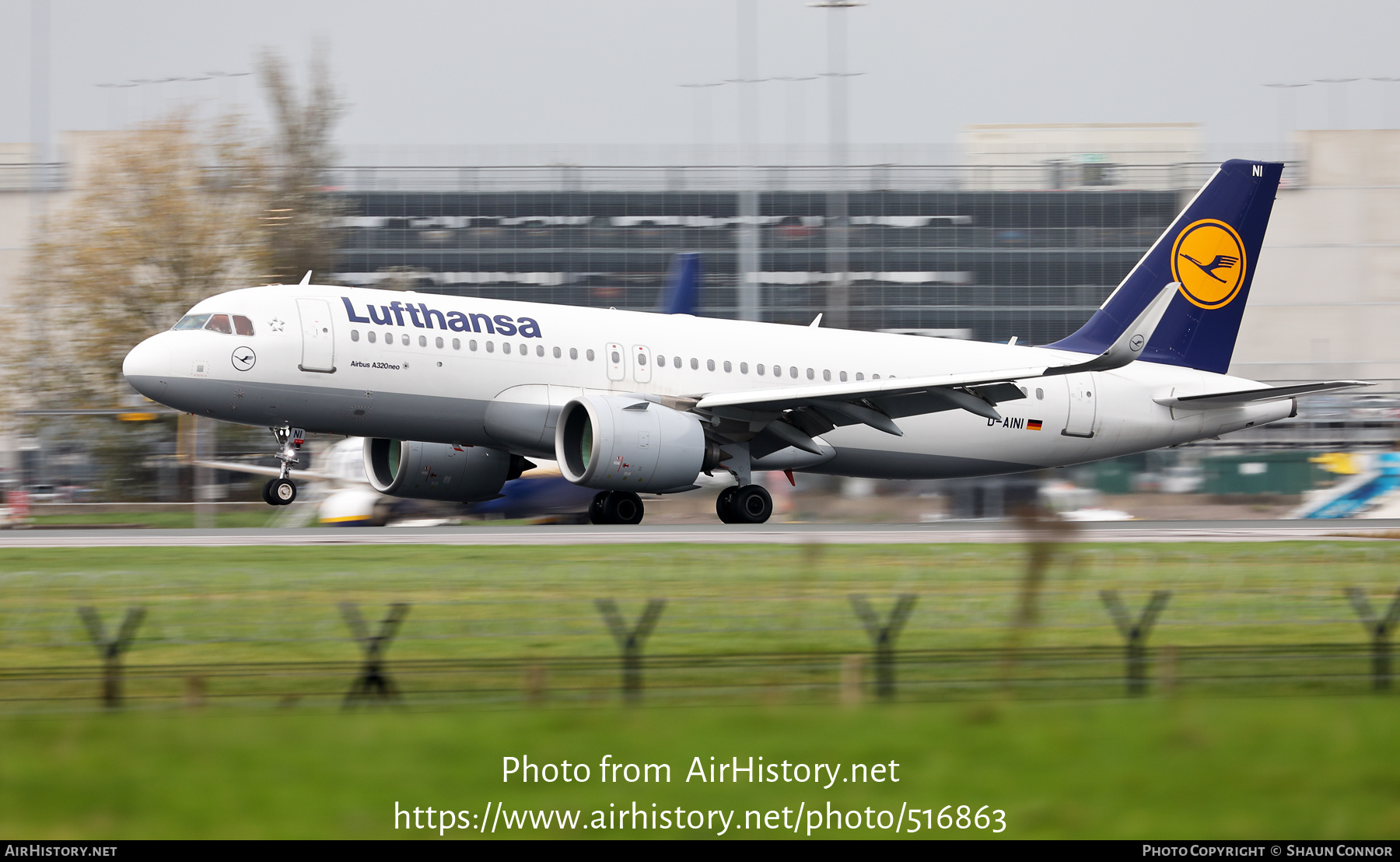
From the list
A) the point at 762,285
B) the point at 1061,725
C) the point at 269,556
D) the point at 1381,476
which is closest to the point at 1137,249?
the point at 762,285

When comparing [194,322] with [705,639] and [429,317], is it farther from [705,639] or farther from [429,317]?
[705,639]

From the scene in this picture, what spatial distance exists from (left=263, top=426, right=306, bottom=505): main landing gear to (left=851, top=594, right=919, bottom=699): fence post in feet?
47.0

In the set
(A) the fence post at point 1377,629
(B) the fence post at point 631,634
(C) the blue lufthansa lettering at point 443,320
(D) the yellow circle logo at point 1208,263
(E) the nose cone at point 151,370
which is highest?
(D) the yellow circle logo at point 1208,263

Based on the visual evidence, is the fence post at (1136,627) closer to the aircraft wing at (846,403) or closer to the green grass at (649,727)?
the green grass at (649,727)

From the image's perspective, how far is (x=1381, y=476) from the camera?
3106 cm

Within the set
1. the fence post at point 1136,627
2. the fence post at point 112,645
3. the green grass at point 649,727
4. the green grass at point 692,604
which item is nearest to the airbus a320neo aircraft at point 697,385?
the green grass at point 692,604

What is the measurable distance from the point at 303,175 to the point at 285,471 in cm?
2347

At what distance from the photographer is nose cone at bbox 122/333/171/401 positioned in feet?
72.3

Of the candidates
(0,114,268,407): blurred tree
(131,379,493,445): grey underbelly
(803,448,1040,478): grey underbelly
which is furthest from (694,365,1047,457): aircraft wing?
(0,114,268,407): blurred tree

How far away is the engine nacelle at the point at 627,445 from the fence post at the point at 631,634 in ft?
40.8

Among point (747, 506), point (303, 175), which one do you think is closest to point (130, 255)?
point (303, 175)

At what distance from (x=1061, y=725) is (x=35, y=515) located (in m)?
26.7

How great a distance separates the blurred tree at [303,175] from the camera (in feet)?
141

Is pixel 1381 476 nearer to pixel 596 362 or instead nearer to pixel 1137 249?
pixel 596 362
